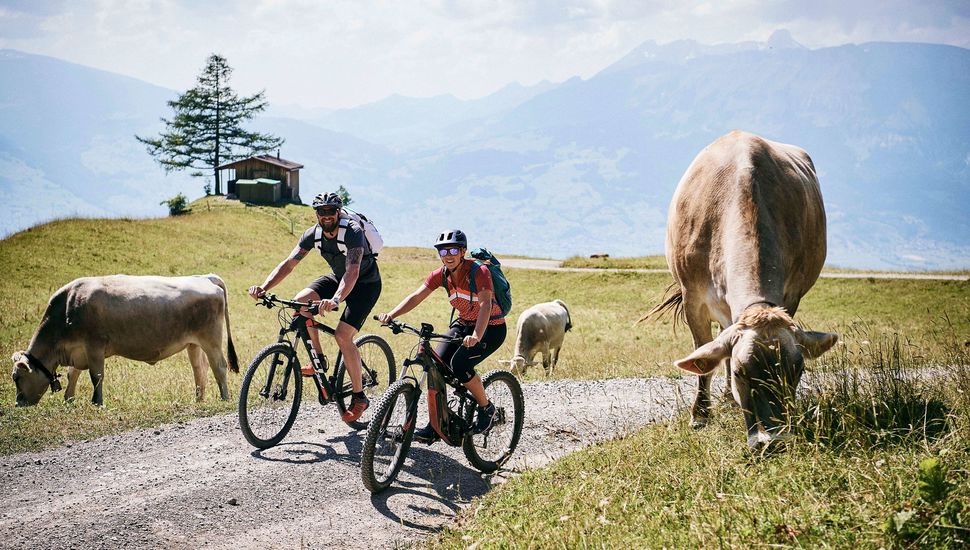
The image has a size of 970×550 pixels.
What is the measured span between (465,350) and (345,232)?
2.50 metres

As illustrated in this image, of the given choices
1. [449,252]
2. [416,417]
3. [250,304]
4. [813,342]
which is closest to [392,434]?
[416,417]

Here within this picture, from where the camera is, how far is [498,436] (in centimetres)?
886

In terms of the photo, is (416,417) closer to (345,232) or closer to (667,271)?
(345,232)

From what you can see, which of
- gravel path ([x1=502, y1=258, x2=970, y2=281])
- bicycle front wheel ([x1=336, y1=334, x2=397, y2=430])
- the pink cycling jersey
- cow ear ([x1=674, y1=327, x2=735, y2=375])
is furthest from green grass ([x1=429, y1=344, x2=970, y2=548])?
gravel path ([x1=502, y1=258, x2=970, y2=281])

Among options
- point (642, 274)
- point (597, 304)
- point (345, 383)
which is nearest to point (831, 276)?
Result: point (642, 274)

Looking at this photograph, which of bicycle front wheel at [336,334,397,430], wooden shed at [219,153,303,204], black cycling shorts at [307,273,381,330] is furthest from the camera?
wooden shed at [219,153,303,204]

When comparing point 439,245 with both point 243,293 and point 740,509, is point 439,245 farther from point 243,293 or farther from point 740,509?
point 243,293

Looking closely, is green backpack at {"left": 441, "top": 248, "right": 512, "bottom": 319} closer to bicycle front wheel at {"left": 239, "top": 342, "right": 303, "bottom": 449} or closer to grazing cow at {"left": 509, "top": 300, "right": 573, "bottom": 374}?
bicycle front wheel at {"left": 239, "top": 342, "right": 303, "bottom": 449}

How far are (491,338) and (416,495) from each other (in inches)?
74.9

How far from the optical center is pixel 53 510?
23.7 feet

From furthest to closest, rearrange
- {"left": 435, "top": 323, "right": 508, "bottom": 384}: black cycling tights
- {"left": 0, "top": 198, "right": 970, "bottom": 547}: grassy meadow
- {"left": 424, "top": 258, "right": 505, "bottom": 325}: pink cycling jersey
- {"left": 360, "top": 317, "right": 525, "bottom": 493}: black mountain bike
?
{"left": 424, "top": 258, "right": 505, "bottom": 325}: pink cycling jersey → {"left": 435, "top": 323, "right": 508, "bottom": 384}: black cycling tights → {"left": 360, "top": 317, "right": 525, "bottom": 493}: black mountain bike → {"left": 0, "top": 198, "right": 970, "bottom": 547}: grassy meadow

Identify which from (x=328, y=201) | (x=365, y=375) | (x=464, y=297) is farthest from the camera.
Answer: (x=365, y=375)

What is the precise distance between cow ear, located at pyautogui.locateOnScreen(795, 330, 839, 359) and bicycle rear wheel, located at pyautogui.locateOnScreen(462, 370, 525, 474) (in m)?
3.37

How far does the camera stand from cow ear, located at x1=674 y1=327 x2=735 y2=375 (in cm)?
678
